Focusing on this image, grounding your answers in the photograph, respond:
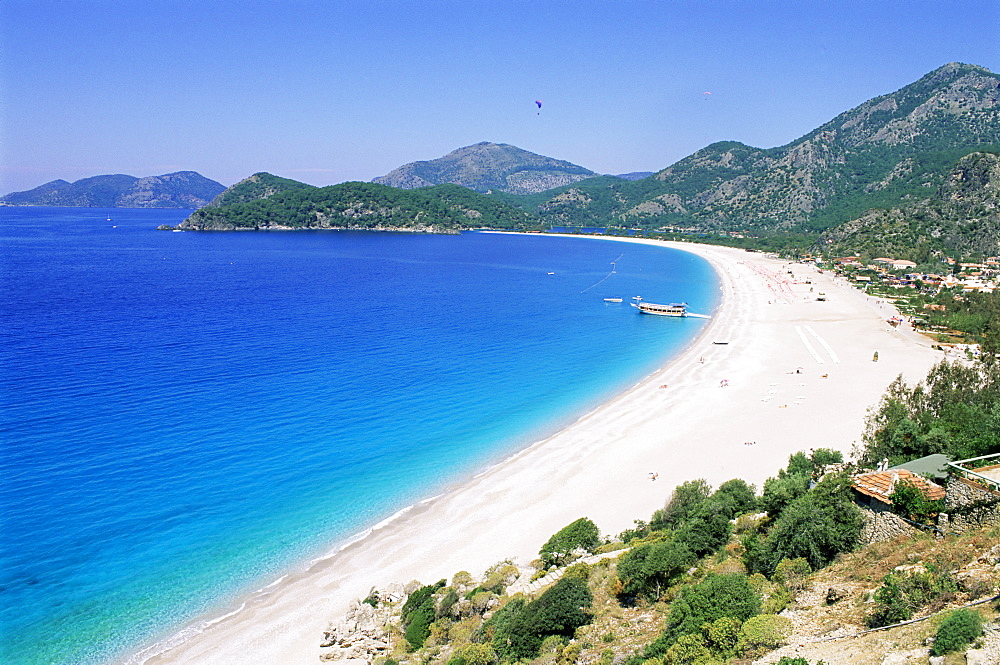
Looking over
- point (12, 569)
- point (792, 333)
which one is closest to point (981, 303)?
point (792, 333)

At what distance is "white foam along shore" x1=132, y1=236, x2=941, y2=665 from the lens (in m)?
20.7

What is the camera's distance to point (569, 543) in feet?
72.5

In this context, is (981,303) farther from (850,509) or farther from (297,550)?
(297,550)

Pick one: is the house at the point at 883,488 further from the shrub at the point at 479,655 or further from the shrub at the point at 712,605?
the shrub at the point at 479,655

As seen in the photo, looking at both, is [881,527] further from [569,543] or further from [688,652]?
[569,543]

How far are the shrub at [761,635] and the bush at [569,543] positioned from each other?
925cm

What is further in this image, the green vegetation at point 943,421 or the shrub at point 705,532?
the green vegetation at point 943,421

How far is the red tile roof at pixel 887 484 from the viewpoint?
54.4 feet

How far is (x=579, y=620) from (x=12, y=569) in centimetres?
2142

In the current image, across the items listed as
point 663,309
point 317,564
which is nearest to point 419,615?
point 317,564

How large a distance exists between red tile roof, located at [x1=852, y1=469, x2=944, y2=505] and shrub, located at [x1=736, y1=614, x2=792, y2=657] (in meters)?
6.21

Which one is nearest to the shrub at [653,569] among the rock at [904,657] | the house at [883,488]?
the house at [883,488]

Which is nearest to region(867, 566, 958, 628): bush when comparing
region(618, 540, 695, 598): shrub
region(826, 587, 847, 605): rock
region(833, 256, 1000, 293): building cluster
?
region(826, 587, 847, 605): rock

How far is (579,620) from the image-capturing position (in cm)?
1606
